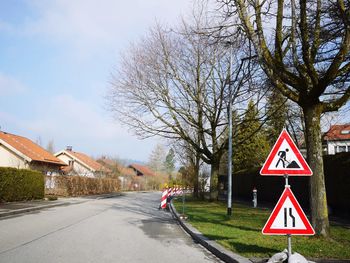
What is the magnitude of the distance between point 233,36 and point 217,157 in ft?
52.4

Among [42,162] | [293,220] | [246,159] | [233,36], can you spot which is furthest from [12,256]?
[246,159]

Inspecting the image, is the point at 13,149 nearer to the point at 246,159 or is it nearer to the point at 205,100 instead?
the point at 205,100

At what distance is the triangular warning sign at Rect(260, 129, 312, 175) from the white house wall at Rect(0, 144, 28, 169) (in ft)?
115

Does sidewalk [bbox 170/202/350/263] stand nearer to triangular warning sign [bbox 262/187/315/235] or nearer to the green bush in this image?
triangular warning sign [bbox 262/187/315/235]

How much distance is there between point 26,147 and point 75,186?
8686 millimetres

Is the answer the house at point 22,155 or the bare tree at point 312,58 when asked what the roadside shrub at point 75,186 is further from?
the bare tree at point 312,58

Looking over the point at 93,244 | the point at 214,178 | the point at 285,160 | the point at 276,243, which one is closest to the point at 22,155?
the point at 214,178

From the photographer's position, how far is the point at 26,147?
41562 millimetres

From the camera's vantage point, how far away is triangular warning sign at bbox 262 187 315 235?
21.1 ft

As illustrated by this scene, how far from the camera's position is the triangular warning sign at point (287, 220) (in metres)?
6.44

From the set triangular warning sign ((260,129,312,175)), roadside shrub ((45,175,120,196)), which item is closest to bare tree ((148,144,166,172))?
roadside shrub ((45,175,120,196))

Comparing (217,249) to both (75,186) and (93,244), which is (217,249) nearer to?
(93,244)

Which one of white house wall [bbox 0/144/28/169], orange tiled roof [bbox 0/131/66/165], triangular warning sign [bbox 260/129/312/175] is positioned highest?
orange tiled roof [bbox 0/131/66/165]

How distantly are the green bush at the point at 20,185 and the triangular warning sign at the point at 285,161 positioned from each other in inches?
651
